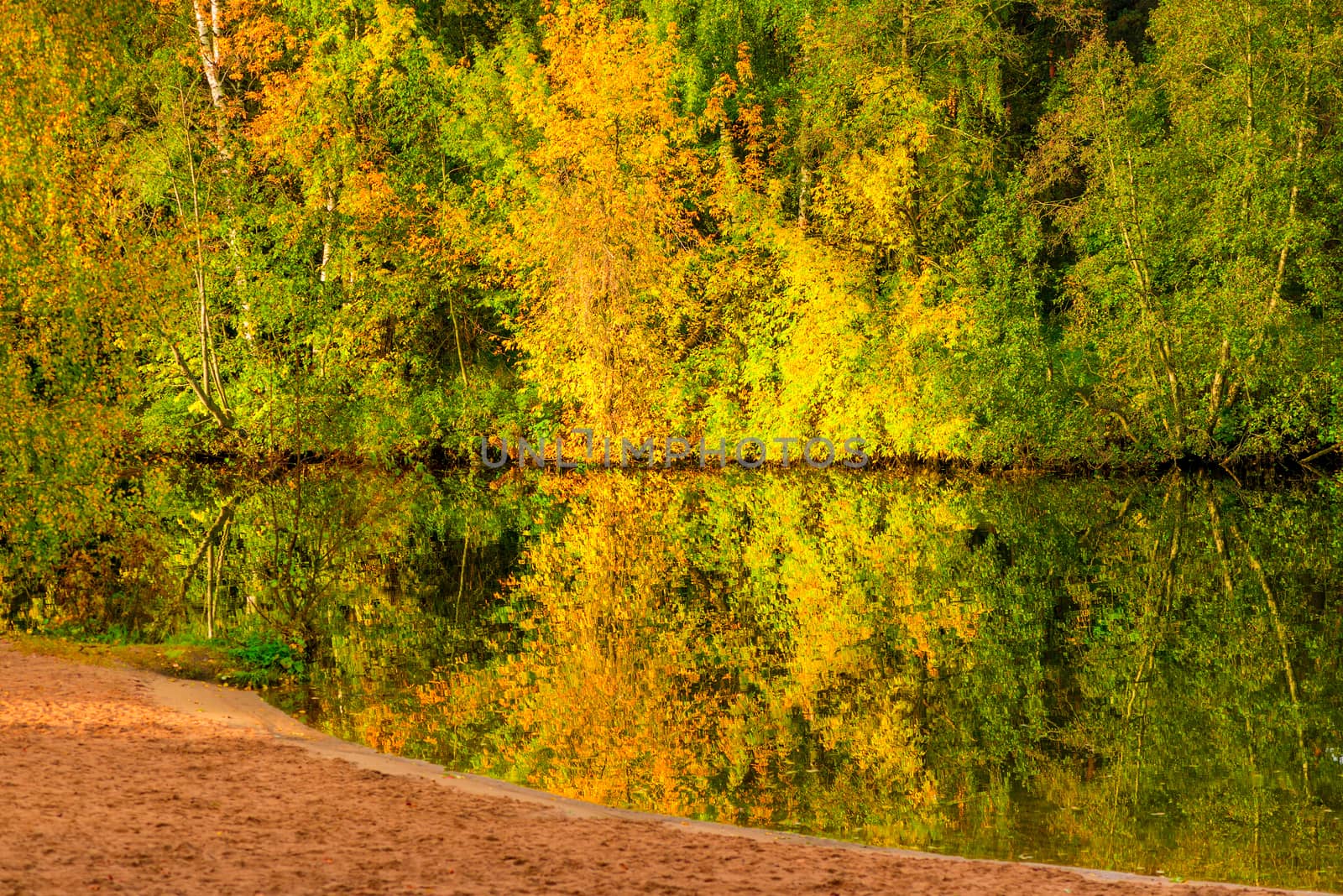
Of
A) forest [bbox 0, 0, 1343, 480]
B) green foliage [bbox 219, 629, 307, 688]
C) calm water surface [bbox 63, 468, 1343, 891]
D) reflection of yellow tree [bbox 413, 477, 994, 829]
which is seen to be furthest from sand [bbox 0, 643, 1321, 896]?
forest [bbox 0, 0, 1343, 480]

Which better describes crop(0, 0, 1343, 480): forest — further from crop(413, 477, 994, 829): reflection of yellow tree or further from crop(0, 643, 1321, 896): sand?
crop(0, 643, 1321, 896): sand

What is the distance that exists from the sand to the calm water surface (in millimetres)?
1061

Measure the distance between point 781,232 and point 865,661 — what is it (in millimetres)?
24339

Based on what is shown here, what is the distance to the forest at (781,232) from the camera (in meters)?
35.4

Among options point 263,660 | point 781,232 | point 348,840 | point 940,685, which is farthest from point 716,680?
point 781,232

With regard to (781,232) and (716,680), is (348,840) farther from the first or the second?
(781,232)

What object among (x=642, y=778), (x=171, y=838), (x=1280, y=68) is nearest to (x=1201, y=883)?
(x=642, y=778)

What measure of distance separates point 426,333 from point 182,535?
2032 centimetres

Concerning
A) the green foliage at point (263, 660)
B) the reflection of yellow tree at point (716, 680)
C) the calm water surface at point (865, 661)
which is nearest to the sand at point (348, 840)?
the calm water surface at point (865, 661)

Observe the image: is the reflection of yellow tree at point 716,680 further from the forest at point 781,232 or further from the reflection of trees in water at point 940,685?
the forest at point 781,232

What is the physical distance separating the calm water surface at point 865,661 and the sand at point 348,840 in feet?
3.48

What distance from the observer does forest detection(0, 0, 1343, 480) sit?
35.4 metres

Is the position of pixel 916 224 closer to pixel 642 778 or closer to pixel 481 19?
pixel 481 19

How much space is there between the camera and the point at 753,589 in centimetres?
1823
